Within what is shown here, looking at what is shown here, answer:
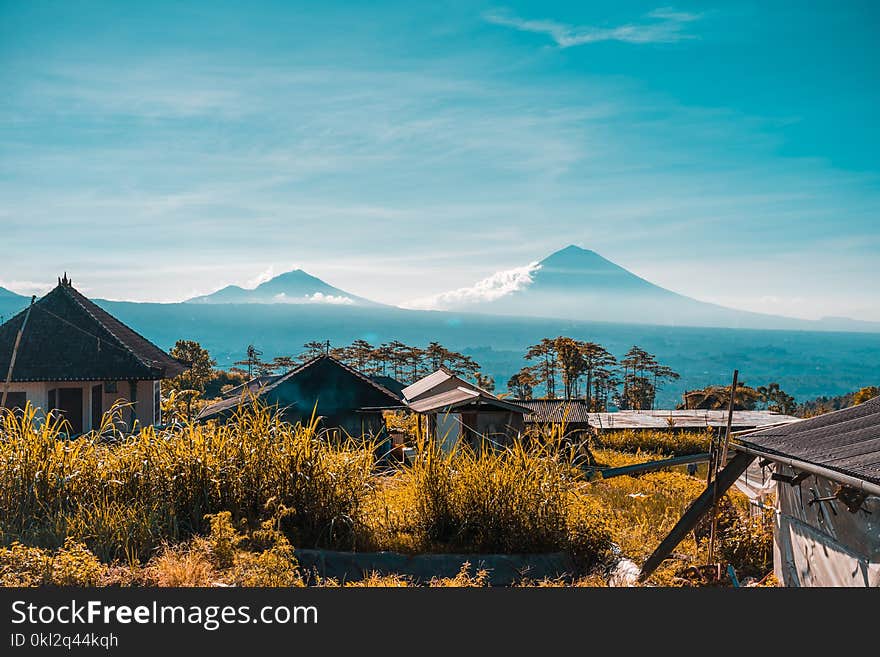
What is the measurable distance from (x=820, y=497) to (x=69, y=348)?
637 inches

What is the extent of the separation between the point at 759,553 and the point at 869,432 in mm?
1934

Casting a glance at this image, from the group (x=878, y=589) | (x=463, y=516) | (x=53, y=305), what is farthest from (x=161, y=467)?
(x=53, y=305)

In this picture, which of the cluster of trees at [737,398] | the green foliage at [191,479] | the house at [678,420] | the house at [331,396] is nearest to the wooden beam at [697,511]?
the green foliage at [191,479]

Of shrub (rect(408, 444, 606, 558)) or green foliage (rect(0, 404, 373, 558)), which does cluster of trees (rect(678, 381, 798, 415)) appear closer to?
shrub (rect(408, 444, 606, 558))

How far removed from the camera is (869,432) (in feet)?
13.6

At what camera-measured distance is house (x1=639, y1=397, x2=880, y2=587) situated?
3.67m

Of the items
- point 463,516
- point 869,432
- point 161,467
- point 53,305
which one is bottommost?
point 463,516

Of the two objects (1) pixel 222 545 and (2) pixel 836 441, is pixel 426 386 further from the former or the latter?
(2) pixel 836 441

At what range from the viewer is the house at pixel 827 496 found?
12.0 feet

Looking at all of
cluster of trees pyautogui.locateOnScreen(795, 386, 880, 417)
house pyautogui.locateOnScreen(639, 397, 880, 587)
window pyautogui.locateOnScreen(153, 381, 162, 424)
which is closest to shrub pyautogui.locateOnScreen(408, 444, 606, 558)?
house pyautogui.locateOnScreen(639, 397, 880, 587)

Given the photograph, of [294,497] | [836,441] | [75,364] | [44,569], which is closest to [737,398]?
[75,364]

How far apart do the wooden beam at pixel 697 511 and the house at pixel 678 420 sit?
624 inches

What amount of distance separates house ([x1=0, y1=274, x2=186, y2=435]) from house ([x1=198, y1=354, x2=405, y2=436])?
12.1ft

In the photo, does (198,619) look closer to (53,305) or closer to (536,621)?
(536,621)
